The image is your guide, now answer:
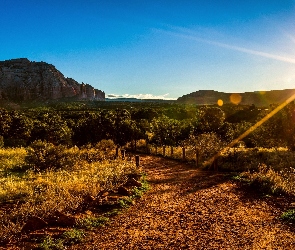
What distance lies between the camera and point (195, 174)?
21.3 m

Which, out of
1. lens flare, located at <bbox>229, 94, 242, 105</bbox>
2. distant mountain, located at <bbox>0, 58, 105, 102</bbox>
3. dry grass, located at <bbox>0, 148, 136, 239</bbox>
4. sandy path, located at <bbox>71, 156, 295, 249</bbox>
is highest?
distant mountain, located at <bbox>0, 58, 105, 102</bbox>

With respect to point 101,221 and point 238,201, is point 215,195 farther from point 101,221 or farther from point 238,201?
point 101,221

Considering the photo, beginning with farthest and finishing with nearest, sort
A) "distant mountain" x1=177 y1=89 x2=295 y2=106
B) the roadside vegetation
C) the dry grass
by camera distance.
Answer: "distant mountain" x1=177 y1=89 x2=295 y2=106 → the roadside vegetation → the dry grass

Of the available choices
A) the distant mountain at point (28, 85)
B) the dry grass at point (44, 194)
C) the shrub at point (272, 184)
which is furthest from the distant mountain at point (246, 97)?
the dry grass at point (44, 194)

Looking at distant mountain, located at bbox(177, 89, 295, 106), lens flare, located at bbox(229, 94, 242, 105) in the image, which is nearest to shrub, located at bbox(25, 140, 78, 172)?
distant mountain, located at bbox(177, 89, 295, 106)

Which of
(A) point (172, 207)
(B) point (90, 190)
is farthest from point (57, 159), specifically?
(A) point (172, 207)

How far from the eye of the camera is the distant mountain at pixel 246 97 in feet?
447

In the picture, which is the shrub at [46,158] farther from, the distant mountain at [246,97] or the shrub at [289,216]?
the distant mountain at [246,97]

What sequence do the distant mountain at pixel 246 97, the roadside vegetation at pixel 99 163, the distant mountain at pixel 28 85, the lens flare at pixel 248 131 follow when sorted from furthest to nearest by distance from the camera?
the distant mountain at pixel 28 85
the distant mountain at pixel 246 97
the lens flare at pixel 248 131
the roadside vegetation at pixel 99 163

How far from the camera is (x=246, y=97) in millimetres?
155375

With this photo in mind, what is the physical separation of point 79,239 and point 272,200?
968 centimetres

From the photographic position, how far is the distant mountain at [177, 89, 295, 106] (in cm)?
13623

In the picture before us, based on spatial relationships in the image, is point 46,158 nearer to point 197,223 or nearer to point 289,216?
point 197,223

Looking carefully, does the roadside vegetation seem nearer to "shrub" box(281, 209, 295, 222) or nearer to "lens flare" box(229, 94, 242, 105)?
"shrub" box(281, 209, 295, 222)
